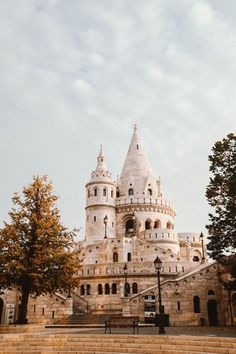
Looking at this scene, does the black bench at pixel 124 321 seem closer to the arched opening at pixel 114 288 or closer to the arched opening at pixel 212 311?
the arched opening at pixel 212 311

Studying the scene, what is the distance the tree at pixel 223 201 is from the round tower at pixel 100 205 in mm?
28335

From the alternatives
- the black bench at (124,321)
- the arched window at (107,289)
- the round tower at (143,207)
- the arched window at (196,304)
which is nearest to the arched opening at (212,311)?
the arched window at (196,304)

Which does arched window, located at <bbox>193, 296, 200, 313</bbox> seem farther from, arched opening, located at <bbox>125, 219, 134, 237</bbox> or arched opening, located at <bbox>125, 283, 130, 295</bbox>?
arched opening, located at <bbox>125, 219, 134, 237</bbox>

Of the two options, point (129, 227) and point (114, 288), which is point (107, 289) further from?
point (129, 227)

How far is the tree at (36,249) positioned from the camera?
20688 millimetres

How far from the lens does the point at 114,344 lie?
1425cm

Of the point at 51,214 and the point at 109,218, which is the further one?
the point at 109,218

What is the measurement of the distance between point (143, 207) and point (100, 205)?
5.99 meters

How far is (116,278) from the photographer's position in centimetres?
3419

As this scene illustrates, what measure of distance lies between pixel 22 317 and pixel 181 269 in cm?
A: 1806

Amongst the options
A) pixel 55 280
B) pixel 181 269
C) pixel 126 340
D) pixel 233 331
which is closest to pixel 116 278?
pixel 181 269

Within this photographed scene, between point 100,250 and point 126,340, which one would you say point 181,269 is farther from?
point 126,340

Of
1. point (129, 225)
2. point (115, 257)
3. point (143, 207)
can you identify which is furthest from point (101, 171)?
point (115, 257)

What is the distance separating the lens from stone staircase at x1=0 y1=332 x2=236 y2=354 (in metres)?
12.7
